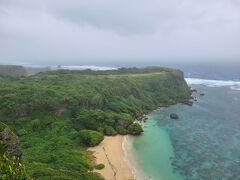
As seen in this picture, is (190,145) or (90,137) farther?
(190,145)

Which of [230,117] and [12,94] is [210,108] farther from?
[12,94]

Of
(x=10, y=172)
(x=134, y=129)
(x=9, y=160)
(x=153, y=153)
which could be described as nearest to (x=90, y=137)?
(x=134, y=129)

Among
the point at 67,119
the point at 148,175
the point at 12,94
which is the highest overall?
the point at 12,94

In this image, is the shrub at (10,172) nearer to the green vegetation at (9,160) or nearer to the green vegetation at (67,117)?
the green vegetation at (9,160)

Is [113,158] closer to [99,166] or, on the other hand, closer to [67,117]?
[99,166]

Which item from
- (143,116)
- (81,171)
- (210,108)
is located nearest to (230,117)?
(210,108)
